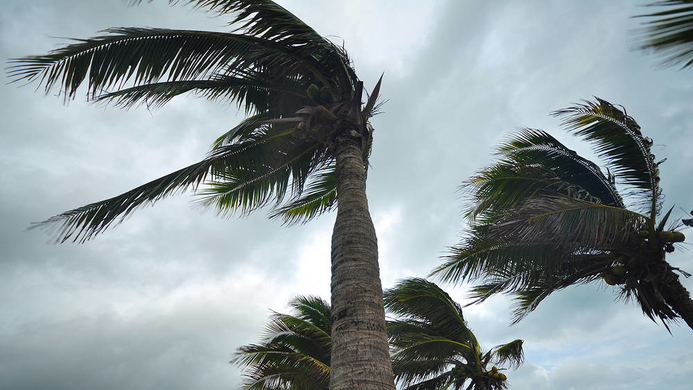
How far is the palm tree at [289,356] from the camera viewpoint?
10.9 metres

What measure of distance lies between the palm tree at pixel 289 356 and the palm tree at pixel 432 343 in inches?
78.9

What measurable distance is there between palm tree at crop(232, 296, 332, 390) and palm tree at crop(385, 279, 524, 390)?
6.58ft

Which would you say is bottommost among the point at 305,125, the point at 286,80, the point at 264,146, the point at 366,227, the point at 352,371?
the point at 352,371

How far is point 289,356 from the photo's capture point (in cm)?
1108

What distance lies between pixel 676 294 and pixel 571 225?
256 cm

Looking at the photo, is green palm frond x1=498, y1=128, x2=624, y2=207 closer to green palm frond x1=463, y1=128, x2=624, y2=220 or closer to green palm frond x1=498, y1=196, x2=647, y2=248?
green palm frond x1=463, y1=128, x2=624, y2=220

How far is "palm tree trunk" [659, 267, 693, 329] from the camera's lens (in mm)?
7672

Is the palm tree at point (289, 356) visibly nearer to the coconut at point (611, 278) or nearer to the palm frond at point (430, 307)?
the palm frond at point (430, 307)

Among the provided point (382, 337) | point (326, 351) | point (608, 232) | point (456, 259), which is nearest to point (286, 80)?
point (382, 337)

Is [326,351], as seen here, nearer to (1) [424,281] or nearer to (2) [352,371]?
(1) [424,281]

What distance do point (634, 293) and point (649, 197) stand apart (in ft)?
6.23

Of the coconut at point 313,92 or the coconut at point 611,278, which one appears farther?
the coconut at point 611,278

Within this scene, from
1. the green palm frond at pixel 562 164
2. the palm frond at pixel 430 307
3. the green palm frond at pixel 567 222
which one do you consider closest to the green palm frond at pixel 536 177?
the green palm frond at pixel 562 164

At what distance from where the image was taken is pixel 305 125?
5.83 metres
